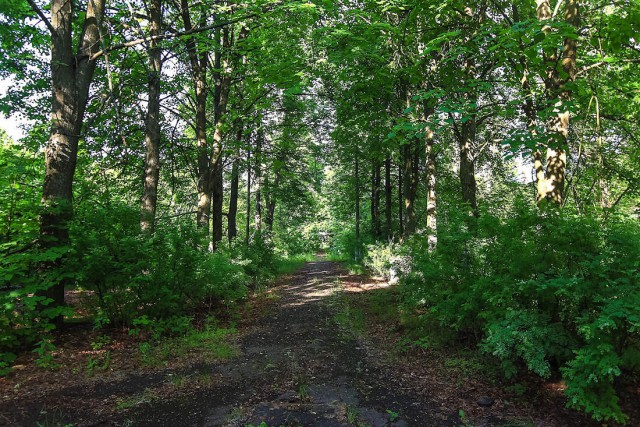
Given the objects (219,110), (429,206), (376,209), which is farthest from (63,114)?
(376,209)

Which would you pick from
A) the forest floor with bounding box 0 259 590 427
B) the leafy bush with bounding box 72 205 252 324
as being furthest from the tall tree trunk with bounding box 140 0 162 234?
the forest floor with bounding box 0 259 590 427

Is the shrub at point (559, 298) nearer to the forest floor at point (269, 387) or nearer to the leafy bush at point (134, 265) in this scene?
the forest floor at point (269, 387)

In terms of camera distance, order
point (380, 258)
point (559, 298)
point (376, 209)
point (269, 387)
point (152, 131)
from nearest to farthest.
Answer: point (559, 298), point (269, 387), point (152, 131), point (380, 258), point (376, 209)

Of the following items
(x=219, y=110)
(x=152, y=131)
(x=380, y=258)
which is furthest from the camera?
(x=380, y=258)

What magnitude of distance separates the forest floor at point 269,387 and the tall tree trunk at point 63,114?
186 cm

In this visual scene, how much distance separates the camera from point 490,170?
1593 cm

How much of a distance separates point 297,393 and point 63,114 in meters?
6.20

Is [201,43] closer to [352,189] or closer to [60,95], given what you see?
[60,95]

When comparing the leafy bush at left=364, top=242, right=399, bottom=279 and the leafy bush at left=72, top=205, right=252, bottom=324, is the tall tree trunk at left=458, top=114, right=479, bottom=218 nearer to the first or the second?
the leafy bush at left=364, top=242, right=399, bottom=279

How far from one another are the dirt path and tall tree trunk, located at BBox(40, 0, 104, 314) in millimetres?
3367

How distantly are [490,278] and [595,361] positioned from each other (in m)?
1.81

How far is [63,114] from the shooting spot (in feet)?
21.9

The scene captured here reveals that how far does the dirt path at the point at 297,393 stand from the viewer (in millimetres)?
4188

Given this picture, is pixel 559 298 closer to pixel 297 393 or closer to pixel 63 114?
pixel 297 393
